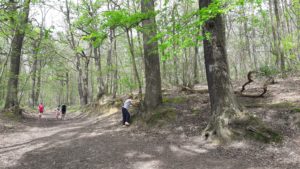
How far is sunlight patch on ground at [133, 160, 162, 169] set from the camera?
221 inches

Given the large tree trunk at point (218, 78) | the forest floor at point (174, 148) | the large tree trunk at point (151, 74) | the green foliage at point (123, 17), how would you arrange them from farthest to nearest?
the large tree trunk at point (151, 74)
the green foliage at point (123, 17)
the large tree trunk at point (218, 78)
the forest floor at point (174, 148)

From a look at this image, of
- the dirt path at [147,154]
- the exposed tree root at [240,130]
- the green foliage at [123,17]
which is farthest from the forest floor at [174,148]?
the green foliage at [123,17]

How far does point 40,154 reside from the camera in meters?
6.86

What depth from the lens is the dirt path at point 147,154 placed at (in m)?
5.54

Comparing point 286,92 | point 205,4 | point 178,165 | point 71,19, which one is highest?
point 71,19

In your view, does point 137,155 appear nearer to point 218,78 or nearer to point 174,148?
point 174,148

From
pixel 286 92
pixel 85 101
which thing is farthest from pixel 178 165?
pixel 85 101

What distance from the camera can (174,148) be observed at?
7047mm

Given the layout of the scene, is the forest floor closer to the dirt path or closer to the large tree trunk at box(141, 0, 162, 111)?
the dirt path

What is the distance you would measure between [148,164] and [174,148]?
147 cm

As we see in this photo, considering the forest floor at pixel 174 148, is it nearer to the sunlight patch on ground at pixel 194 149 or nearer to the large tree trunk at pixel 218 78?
the sunlight patch on ground at pixel 194 149

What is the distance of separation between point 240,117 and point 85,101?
21.8 m

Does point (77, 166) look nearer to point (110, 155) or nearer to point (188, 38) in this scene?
point (110, 155)

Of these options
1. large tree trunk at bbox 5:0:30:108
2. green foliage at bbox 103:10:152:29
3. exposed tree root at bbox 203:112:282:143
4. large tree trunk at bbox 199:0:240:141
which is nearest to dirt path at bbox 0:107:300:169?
exposed tree root at bbox 203:112:282:143
